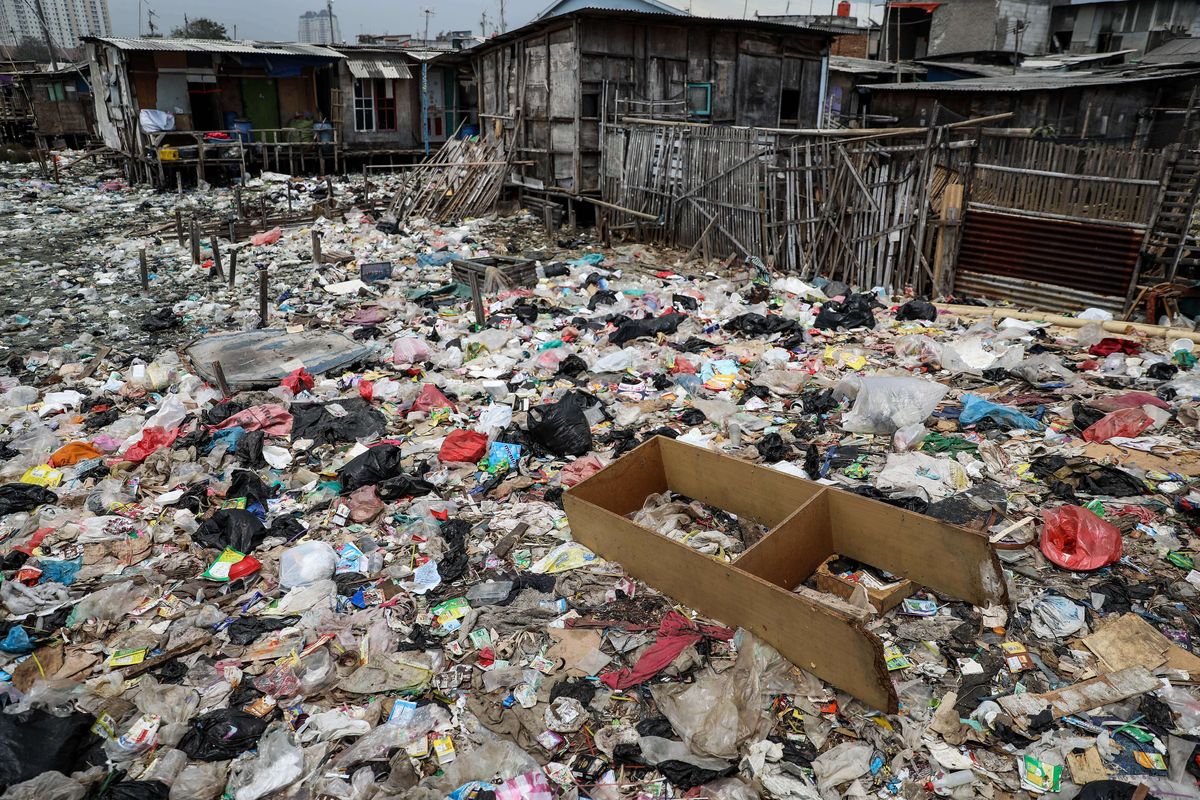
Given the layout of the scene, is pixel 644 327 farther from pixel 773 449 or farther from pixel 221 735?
pixel 221 735

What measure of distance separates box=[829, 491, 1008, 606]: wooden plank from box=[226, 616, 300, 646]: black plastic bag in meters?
2.81

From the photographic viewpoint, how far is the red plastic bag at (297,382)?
6309 millimetres

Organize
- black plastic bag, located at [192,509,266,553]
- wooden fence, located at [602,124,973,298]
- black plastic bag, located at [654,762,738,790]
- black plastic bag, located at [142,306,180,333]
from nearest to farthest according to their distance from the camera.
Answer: black plastic bag, located at [654,762,738,790] → black plastic bag, located at [192,509,266,553] → wooden fence, located at [602,124,973,298] → black plastic bag, located at [142,306,180,333]

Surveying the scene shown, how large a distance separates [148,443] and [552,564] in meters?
3.28

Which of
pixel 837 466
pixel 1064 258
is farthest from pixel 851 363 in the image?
pixel 1064 258

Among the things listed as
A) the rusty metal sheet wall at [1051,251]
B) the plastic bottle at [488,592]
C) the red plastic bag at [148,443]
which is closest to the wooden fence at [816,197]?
the rusty metal sheet wall at [1051,251]

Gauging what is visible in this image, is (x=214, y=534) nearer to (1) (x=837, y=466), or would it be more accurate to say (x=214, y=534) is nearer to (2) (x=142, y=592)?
(2) (x=142, y=592)

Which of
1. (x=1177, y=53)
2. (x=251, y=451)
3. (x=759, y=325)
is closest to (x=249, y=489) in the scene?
(x=251, y=451)

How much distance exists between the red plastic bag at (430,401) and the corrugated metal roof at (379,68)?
1665cm

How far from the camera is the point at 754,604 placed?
3299 mm

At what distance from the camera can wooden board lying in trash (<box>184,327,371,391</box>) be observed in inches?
256

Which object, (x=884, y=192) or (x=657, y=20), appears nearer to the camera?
(x=884, y=192)

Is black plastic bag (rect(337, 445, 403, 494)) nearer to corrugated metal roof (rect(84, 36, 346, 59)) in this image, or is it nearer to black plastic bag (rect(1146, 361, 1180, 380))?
black plastic bag (rect(1146, 361, 1180, 380))

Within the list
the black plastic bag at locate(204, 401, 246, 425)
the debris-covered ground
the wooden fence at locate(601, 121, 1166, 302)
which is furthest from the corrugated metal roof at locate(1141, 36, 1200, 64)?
the black plastic bag at locate(204, 401, 246, 425)
